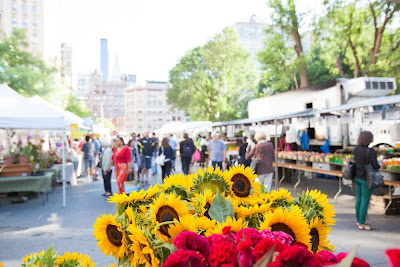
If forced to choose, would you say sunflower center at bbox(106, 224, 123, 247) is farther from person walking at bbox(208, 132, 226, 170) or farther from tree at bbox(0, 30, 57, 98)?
tree at bbox(0, 30, 57, 98)

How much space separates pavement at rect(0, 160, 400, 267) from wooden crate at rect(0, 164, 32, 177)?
0.84 m

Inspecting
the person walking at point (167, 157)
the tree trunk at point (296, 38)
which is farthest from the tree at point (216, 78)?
the person walking at point (167, 157)

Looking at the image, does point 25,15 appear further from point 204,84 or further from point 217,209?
point 217,209

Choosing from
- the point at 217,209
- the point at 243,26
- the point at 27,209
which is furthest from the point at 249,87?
the point at 243,26

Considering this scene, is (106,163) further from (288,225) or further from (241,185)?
(288,225)

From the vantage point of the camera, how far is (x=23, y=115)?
25.8 feet

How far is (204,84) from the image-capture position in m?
37.5

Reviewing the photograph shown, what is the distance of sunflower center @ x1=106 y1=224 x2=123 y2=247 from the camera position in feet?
5.54

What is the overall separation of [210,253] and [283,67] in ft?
74.5

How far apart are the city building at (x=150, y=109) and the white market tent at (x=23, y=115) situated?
110428 mm

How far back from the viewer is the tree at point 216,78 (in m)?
36.3

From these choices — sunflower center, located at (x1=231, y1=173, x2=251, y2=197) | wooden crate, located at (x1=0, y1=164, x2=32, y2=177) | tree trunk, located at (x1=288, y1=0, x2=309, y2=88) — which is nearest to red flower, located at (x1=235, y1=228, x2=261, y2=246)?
sunflower center, located at (x1=231, y1=173, x2=251, y2=197)

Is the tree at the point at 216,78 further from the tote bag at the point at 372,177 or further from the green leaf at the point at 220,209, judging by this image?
the green leaf at the point at 220,209

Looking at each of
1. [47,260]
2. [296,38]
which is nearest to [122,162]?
[47,260]
